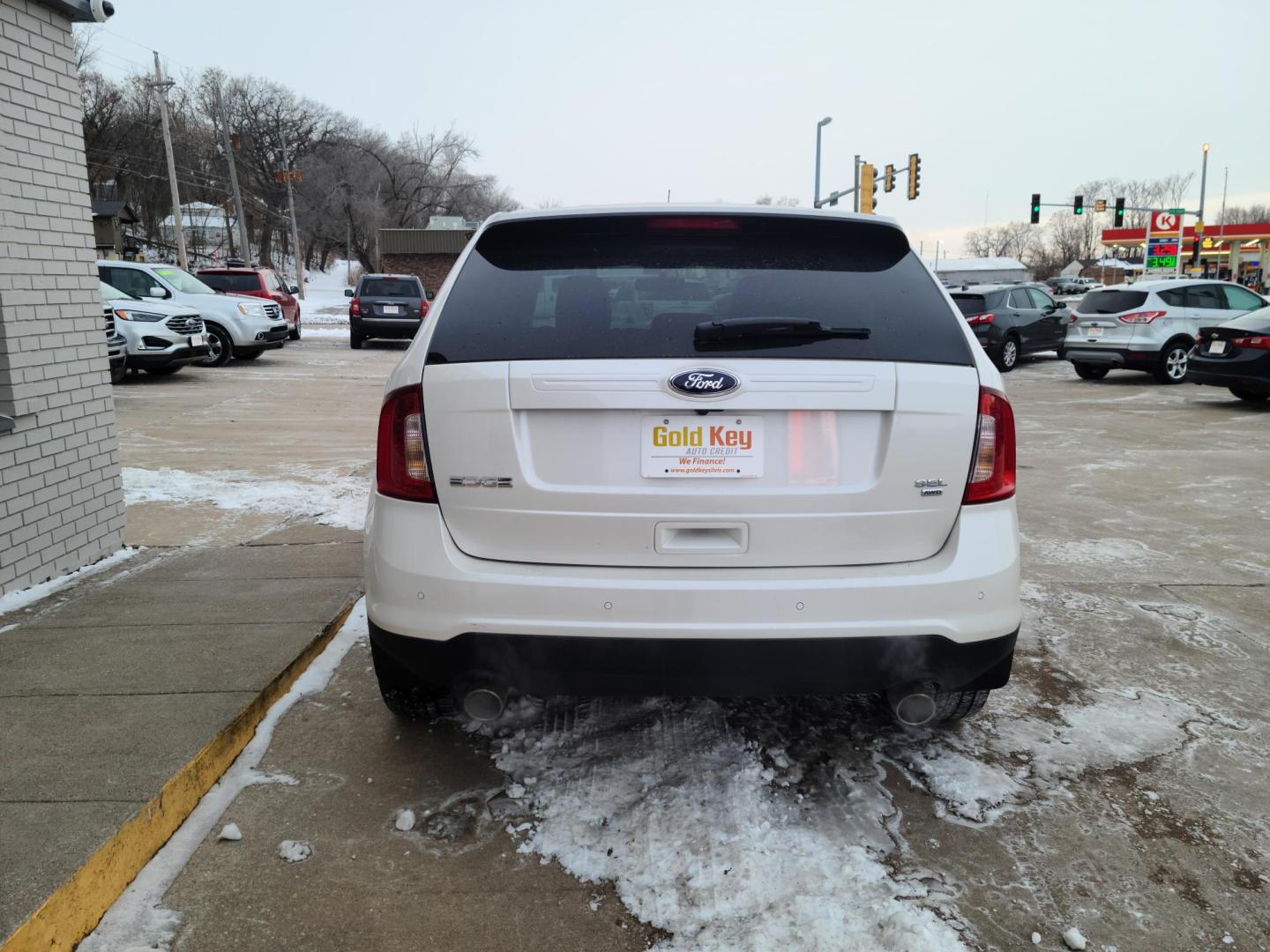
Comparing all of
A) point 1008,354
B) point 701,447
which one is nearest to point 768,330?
A: point 701,447

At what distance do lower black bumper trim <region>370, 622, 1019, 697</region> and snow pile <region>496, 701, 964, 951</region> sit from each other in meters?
0.41

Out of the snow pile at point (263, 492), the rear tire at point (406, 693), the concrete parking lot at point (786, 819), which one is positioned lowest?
the concrete parking lot at point (786, 819)

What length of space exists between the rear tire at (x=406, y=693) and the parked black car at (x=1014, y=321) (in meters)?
17.5

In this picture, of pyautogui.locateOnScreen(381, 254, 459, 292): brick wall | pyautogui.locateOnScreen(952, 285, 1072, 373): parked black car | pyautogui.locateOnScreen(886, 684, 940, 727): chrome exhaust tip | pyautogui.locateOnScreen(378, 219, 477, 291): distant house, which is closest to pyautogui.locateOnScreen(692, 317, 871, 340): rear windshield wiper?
pyautogui.locateOnScreen(886, 684, 940, 727): chrome exhaust tip

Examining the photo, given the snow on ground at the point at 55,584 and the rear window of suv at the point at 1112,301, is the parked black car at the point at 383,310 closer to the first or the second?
the rear window of suv at the point at 1112,301

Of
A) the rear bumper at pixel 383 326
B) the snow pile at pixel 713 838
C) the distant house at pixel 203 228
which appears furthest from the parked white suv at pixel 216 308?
the distant house at pixel 203 228

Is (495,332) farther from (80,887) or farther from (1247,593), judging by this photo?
(1247,593)

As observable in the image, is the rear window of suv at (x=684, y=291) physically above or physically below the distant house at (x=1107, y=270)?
below

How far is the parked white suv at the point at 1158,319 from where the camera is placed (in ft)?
53.1

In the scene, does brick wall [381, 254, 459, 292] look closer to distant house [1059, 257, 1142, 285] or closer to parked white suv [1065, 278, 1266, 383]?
parked white suv [1065, 278, 1266, 383]

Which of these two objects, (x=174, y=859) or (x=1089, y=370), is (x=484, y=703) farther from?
(x=1089, y=370)

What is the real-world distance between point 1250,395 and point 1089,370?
414 centimetres

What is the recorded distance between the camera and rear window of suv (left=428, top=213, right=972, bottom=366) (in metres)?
2.69

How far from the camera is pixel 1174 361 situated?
16281 millimetres
